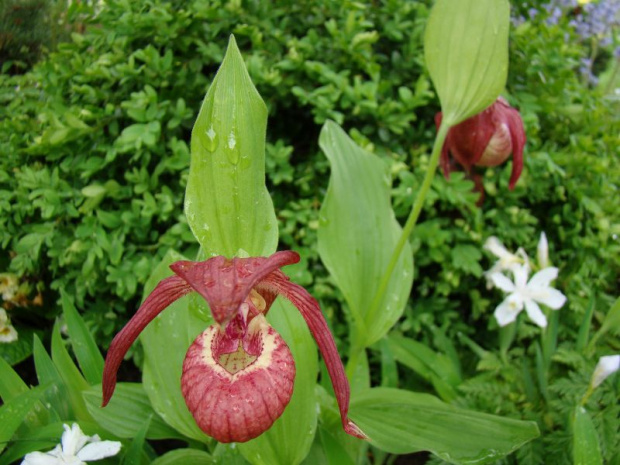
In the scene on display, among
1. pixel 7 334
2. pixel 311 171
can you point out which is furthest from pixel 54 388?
pixel 311 171

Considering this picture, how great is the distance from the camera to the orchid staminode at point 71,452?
0.72 m

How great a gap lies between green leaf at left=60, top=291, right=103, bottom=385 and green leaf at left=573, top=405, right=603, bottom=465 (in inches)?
30.9

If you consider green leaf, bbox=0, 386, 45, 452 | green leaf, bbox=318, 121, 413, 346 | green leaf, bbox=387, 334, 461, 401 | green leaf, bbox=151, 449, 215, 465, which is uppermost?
green leaf, bbox=318, 121, 413, 346

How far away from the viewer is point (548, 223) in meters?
1.42

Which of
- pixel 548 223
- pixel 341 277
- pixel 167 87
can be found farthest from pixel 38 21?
pixel 548 223

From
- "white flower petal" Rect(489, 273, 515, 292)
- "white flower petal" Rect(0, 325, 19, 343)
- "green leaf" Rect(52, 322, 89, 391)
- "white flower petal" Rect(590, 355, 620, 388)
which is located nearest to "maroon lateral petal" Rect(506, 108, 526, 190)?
"white flower petal" Rect(489, 273, 515, 292)

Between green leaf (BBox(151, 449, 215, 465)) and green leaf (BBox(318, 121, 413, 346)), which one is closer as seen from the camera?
green leaf (BBox(151, 449, 215, 465))

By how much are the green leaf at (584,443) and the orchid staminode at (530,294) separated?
0.96 ft

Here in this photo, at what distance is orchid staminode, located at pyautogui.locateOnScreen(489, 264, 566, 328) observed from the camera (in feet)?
3.51

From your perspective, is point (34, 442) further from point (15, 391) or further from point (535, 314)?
point (535, 314)

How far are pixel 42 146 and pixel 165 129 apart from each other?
0.83 feet

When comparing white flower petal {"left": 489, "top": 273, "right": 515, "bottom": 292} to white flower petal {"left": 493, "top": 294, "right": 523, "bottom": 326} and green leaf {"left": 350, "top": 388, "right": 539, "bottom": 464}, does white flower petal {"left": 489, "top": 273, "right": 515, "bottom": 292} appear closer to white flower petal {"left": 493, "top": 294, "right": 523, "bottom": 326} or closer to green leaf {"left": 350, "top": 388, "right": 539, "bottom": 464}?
white flower petal {"left": 493, "top": 294, "right": 523, "bottom": 326}

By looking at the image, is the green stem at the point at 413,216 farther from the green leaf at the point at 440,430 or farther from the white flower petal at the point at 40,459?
the white flower petal at the point at 40,459

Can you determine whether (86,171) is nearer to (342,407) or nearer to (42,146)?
(42,146)
